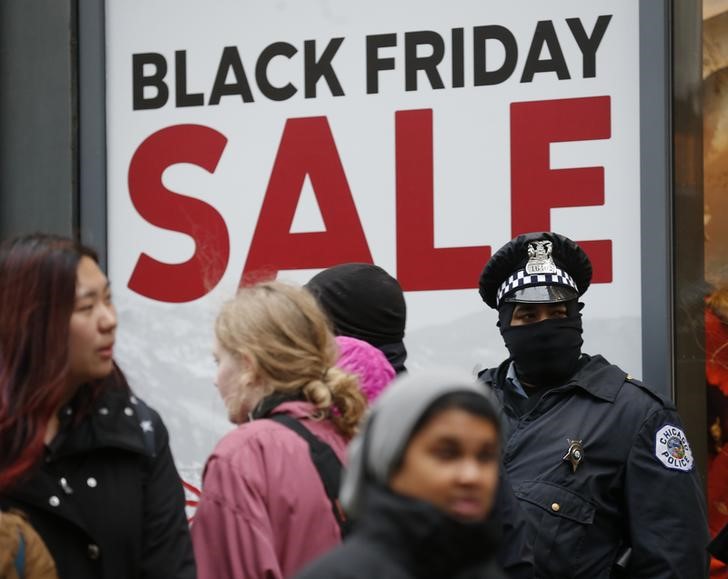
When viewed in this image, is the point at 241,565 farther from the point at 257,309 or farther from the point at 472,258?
the point at 472,258

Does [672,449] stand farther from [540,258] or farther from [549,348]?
[540,258]

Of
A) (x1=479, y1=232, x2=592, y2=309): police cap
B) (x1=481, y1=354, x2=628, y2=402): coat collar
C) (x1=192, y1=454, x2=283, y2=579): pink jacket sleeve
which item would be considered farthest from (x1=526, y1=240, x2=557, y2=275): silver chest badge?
(x1=192, y1=454, x2=283, y2=579): pink jacket sleeve

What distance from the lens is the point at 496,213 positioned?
567 cm

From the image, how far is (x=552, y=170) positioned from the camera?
5.59m

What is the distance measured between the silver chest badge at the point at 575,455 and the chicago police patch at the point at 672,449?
0.23 meters

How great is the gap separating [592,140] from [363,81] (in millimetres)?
1038

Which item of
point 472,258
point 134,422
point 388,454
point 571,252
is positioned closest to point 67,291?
point 134,422

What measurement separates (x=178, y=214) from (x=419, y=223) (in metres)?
1.11

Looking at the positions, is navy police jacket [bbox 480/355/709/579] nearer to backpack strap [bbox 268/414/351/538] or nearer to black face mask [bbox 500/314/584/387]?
black face mask [bbox 500/314/584/387]

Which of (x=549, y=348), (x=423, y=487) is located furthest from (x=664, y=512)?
(x=423, y=487)

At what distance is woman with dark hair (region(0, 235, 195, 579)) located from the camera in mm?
2982

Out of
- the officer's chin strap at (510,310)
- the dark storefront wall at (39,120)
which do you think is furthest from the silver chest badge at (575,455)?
the dark storefront wall at (39,120)

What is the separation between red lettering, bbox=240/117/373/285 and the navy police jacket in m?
1.71

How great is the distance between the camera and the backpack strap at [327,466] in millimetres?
3229
